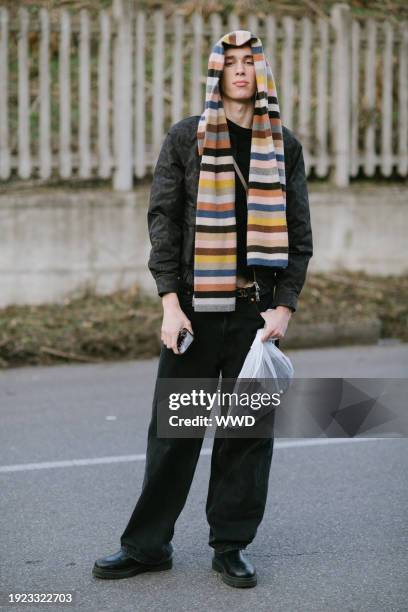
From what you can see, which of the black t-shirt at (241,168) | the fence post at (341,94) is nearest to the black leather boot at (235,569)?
the black t-shirt at (241,168)

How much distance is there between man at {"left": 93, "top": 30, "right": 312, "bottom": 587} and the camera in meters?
4.21

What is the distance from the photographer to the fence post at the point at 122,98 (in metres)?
10.3

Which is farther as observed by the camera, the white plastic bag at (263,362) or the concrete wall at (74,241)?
the concrete wall at (74,241)

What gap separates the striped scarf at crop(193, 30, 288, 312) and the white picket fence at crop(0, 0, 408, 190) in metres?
6.10

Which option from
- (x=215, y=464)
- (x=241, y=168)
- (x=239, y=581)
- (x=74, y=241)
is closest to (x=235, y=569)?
(x=239, y=581)

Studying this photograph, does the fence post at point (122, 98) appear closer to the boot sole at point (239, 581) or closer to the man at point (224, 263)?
the man at point (224, 263)

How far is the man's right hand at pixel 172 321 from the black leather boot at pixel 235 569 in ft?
2.69

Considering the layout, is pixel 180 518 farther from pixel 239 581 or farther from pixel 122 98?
pixel 122 98

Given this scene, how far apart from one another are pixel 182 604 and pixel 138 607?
162 millimetres

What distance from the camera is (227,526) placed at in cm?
443

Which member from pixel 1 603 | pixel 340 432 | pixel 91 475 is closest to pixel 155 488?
pixel 1 603

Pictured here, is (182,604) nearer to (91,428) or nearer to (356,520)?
(356,520)

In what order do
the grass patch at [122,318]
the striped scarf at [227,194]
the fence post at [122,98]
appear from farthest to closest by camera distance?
1. the fence post at [122,98]
2. the grass patch at [122,318]
3. the striped scarf at [227,194]

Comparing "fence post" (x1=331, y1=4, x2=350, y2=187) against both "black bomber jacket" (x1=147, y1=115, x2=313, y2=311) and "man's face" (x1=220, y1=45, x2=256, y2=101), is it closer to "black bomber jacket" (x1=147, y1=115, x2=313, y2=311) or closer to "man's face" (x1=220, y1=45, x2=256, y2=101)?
"black bomber jacket" (x1=147, y1=115, x2=313, y2=311)
